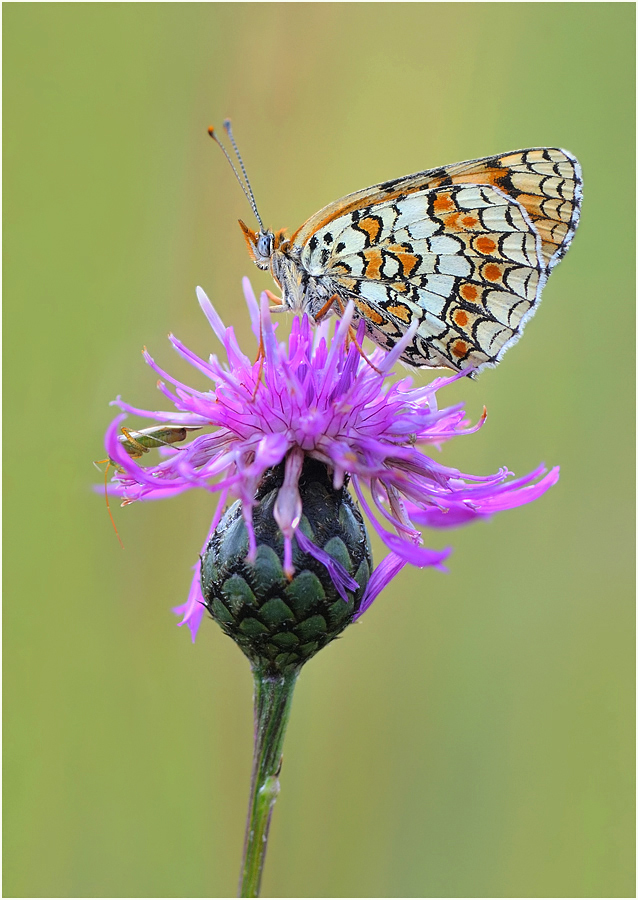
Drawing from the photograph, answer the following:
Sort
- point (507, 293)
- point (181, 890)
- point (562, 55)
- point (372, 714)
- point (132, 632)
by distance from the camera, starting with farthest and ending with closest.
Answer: point (562, 55), point (372, 714), point (132, 632), point (181, 890), point (507, 293)

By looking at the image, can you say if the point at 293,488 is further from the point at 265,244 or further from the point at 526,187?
the point at 526,187

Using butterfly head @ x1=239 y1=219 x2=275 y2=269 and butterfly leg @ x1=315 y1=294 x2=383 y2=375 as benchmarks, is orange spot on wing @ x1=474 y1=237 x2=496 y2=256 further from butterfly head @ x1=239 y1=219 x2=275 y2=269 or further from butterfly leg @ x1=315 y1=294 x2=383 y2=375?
butterfly head @ x1=239 y1=219 x2=275 y2=269

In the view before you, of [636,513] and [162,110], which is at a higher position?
[162,110]

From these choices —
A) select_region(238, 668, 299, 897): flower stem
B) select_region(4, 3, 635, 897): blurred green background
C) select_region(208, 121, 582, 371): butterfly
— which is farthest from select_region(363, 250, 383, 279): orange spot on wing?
select_region(4, 3, 635, 897): blurred green background

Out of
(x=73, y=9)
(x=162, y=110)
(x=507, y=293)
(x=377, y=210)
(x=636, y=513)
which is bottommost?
(x=636, y=513)

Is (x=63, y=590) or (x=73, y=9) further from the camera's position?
(x=73, y=9)

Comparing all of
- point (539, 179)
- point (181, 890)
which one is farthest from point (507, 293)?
point (181, 890)

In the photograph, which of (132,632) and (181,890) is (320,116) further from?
(181,890)

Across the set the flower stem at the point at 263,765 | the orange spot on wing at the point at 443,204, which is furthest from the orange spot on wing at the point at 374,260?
the flower stem at the point at 263,765
